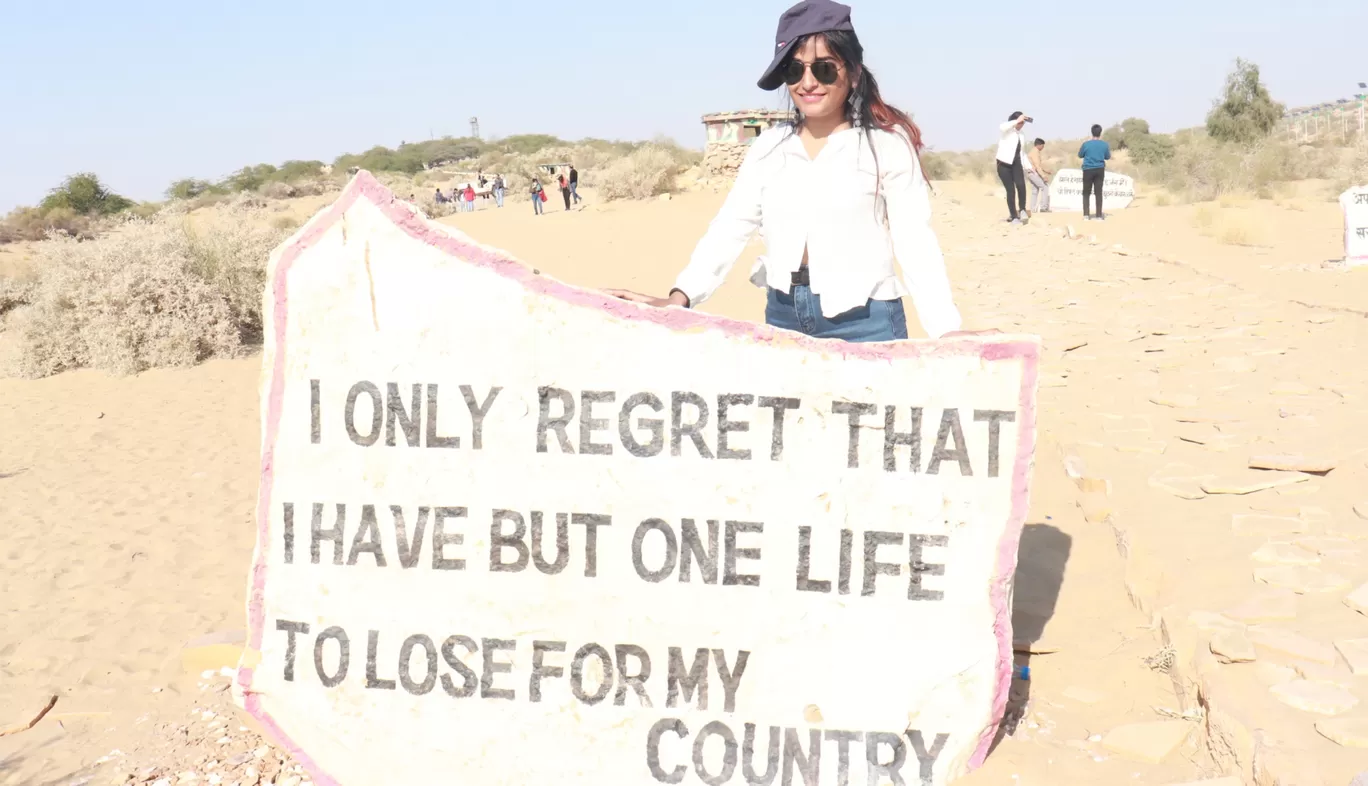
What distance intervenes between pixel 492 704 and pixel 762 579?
746mm

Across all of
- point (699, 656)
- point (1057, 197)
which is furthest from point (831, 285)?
point (1057, 197)

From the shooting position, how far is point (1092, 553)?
3.93 metres

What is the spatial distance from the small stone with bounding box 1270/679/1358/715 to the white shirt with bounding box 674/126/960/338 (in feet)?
4.09

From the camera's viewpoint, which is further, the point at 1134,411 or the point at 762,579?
Answer: the point at 1134,411

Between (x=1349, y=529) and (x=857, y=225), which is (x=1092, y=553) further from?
(x=857, y=225)

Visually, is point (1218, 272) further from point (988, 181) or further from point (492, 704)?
point (988, 181)

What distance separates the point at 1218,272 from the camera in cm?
1127

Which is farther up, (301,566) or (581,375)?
(581,375)

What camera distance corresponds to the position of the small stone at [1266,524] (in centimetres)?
366

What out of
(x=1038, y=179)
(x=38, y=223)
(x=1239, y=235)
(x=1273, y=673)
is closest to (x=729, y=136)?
(x=1038, y=179)

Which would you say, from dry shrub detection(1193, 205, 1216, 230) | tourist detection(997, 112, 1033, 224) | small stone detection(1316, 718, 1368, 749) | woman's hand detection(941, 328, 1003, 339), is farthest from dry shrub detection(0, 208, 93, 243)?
small stone detection(1316, 718, 1368, 749)

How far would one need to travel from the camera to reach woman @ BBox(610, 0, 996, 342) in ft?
8.50

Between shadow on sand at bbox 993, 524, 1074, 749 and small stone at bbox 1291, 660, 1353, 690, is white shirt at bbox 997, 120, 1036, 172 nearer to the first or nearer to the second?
shadow on sand at bbox 993, 524, 1074, 749

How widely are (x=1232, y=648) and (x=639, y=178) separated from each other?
25372 millimetres
